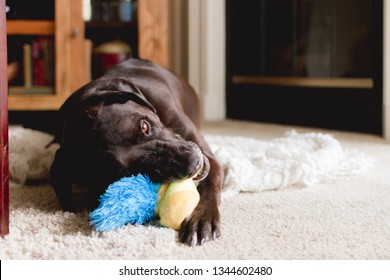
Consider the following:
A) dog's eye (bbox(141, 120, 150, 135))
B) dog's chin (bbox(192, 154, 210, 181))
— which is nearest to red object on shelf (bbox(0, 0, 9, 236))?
dog's eye (bbox(141, 120, 150, 135))

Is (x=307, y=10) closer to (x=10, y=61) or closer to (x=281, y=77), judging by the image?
(x=281, y=77)

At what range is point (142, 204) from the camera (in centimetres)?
108

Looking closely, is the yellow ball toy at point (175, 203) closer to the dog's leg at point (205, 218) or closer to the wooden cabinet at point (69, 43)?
the dog's leg at point (205, 218)

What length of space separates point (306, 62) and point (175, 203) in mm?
2023

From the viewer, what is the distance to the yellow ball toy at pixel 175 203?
1.06 m

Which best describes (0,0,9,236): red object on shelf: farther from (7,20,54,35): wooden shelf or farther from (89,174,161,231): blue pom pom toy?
(7,20,54,35): wooden shelf

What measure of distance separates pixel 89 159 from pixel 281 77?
2081mm

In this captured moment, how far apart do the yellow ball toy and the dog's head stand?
0.07ft

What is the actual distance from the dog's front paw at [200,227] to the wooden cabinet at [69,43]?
172 cm

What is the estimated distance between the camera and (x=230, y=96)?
11.3 feet

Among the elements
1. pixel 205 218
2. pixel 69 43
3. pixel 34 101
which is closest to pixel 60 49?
pixel 69 43

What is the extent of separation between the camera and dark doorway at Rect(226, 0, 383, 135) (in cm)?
259

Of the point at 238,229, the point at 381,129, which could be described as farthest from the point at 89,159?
the point at 381,129

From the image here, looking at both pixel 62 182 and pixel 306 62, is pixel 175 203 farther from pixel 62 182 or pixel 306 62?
pixel 306 62
